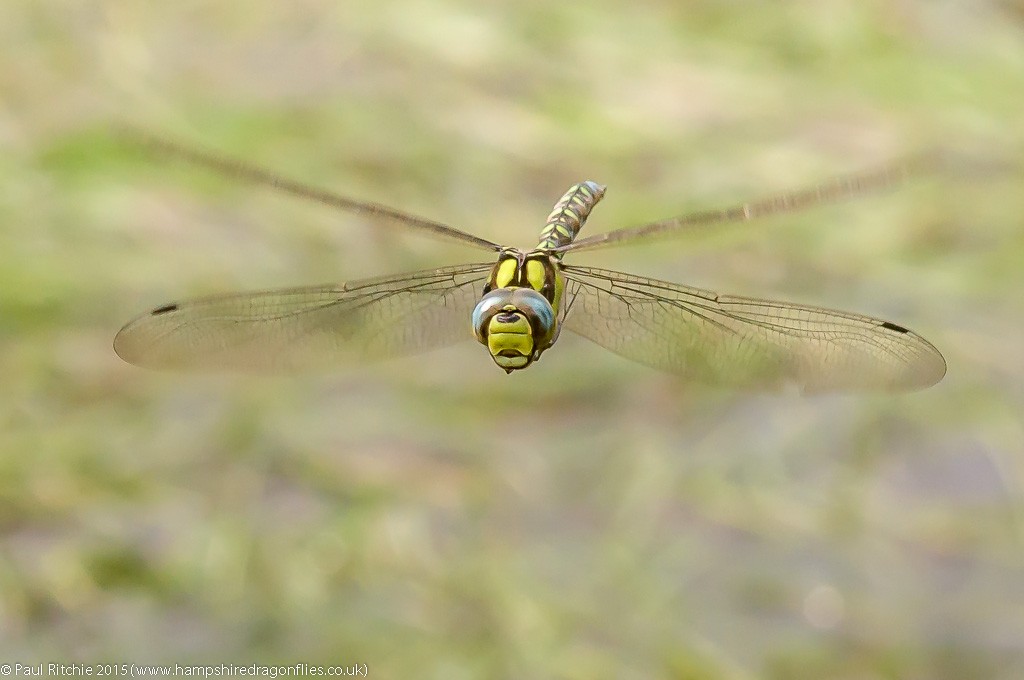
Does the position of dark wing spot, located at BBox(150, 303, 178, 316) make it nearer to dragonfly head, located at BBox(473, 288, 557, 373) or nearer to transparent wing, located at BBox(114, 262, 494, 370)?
transparent wing, located at BBox(114, 262, 494, 370)

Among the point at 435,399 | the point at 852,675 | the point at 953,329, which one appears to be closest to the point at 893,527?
the point at 852,675

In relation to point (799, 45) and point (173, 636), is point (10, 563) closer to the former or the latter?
point (173, 636)

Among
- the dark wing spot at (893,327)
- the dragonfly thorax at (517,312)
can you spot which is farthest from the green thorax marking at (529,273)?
the dark wing spot at (893,327)

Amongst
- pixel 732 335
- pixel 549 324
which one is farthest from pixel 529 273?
pixel 732 335

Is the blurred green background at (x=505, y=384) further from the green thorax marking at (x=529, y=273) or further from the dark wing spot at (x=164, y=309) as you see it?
the dark wing spot at (x=164, y=309)

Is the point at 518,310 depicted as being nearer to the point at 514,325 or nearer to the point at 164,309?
the point at 514,325

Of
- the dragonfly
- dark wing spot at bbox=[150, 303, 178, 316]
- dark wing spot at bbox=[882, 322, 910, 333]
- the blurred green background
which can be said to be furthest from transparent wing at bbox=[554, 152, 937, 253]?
the blurred green background
